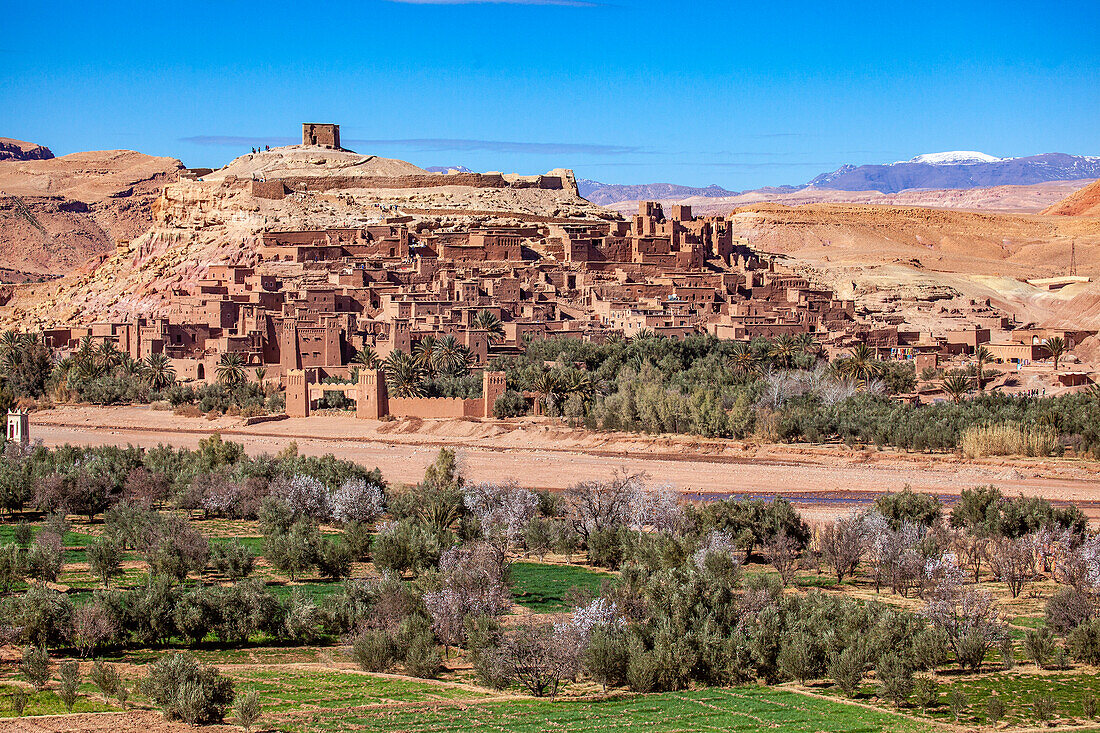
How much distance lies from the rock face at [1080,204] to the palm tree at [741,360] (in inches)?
3028

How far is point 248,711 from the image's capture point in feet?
40.5

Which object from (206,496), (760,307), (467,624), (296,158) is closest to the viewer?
(467,624)

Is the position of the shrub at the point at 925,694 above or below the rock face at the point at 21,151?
below

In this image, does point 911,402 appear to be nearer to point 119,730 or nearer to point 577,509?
point 577,509

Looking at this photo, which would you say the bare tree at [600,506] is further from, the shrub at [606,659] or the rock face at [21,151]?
the rock face at [21,151]

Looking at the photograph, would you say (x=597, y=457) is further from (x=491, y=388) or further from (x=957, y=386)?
(x=957, y=386)

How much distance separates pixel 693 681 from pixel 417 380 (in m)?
24.7

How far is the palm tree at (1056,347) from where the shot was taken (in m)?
41.8

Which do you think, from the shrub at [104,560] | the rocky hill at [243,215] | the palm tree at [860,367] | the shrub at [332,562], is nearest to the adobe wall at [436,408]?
the palm tree at [860,367]

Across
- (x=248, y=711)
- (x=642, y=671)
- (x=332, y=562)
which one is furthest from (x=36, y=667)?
(x=332, y=562)

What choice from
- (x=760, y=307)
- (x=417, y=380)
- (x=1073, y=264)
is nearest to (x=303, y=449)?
(x=417, y=380)

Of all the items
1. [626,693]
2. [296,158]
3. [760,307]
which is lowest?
[626,693]

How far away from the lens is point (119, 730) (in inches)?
480

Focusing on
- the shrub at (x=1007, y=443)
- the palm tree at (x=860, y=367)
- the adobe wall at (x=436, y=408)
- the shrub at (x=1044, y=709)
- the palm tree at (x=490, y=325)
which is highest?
the palm tree at (x=490, y=325)
